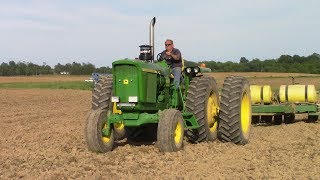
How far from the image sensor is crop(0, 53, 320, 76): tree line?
64375 millimetres

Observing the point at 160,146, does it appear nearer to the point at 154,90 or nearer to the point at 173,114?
the point at 173,114

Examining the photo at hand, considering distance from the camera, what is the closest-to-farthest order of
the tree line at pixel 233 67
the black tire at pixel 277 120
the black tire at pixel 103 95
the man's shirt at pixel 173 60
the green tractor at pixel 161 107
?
the green tractor at pixel 161 107
the black tire at pixel 103 95
the man's shirt at pixel 173 60
the black tire at pixel 277 120
the tree line at pixel 233 67

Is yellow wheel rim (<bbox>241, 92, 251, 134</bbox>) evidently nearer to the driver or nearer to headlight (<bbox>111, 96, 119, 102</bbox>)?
the driver

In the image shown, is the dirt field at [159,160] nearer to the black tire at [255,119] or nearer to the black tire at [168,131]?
the black tire at [168,131]

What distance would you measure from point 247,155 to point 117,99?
2175 millimetres

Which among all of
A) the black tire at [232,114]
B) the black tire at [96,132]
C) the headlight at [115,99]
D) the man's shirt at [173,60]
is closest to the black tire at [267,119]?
the black tire at [232,114]

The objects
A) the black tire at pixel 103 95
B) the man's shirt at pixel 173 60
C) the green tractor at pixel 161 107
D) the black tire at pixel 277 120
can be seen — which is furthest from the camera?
the black tire at pixel 277 120

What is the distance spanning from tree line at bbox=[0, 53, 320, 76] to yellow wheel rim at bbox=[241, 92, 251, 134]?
3129 cm

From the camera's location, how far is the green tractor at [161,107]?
7.92 metres

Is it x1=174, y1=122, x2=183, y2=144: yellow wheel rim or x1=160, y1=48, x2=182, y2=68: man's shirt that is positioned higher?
x1=160, y1=48, x2=182, y2=68: man's shirt

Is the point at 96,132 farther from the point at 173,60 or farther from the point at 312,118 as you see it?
the point at 312,118

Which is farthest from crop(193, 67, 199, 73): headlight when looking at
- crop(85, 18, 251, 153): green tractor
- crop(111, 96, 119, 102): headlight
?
crop(111, 96, 119, 102): headlight

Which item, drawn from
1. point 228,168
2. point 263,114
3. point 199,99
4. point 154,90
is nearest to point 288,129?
point 263,114

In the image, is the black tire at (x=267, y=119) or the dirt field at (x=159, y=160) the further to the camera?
the black tire at (x=267, y=119)
